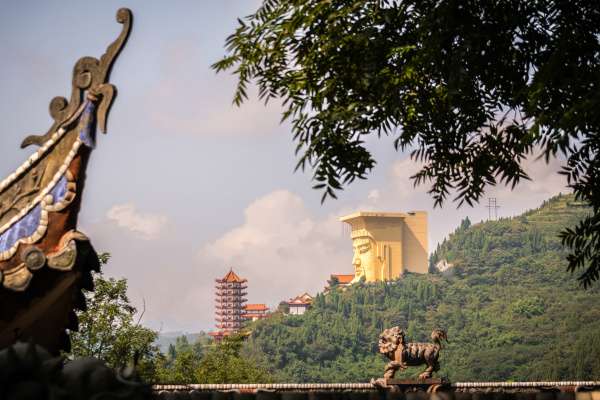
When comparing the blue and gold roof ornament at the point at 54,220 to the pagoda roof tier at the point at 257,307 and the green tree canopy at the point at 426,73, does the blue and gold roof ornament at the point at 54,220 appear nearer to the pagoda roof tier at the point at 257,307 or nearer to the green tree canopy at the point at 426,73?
the green tree canopy at the point at 426,73

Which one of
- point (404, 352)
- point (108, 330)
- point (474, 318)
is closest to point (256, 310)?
point (474, 318)

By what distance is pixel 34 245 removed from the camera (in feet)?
18.3

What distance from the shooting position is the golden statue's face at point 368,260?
103500 millimetres

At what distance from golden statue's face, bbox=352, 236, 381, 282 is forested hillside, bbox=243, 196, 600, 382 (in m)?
2.14

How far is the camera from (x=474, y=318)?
90875 millimetres

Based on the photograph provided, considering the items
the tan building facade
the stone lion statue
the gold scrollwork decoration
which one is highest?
the tan building facade

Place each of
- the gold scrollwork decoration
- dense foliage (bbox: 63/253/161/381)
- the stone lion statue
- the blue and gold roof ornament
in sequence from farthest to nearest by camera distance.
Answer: dense foliage (bbox: 63/253/161/381), the stone lion statue, the gold scrollwork decoration, the blue and gold roof ornament

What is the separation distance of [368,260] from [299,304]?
42.2 feet

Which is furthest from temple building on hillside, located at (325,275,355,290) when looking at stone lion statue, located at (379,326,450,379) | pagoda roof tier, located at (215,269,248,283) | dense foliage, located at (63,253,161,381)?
stone lion statue, located at (379,326,450,379)

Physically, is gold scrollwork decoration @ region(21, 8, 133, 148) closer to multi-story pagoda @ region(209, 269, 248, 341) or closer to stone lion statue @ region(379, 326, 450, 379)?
stone lion statue @ region(379, 326, 450, 379)

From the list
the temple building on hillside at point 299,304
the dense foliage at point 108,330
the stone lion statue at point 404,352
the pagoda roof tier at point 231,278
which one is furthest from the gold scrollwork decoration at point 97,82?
the temple building on hillside at point 299,304

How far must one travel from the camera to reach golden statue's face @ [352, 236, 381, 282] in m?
104

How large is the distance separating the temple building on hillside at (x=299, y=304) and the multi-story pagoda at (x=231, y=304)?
7845 millimetres

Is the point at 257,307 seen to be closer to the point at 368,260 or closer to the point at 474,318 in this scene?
the point at 368,260
